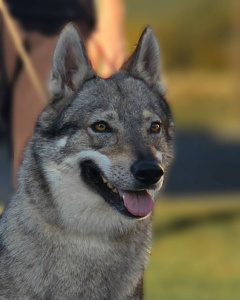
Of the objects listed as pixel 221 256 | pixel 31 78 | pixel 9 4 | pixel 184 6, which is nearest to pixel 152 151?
pixel 31 78

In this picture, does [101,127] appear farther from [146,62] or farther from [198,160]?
[198,160]

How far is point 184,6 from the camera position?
35344 mm

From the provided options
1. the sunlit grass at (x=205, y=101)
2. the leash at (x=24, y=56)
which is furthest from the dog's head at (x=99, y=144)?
the sunlit grass at (x=205, y=101)

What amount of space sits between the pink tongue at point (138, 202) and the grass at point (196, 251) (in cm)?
440

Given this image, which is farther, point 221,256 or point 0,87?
point 221,256

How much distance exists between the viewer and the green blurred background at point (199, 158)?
10.5m

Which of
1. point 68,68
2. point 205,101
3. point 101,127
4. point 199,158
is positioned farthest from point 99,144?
point 205,101

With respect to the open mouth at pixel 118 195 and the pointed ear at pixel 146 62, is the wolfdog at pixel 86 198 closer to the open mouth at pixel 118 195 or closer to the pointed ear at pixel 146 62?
the open mouth at pixel 118 195

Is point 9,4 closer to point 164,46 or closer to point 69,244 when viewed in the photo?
point 69,244

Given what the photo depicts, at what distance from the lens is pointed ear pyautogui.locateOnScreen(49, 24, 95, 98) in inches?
202

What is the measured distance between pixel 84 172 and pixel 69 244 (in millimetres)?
329

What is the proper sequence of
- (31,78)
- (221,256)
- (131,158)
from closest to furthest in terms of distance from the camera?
(131,158) → (31,78) → (221,256)

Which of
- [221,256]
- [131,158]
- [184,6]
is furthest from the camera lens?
[184,6]

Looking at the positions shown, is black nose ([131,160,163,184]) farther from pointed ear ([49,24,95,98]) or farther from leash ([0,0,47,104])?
leash ([0,0,47,104])
